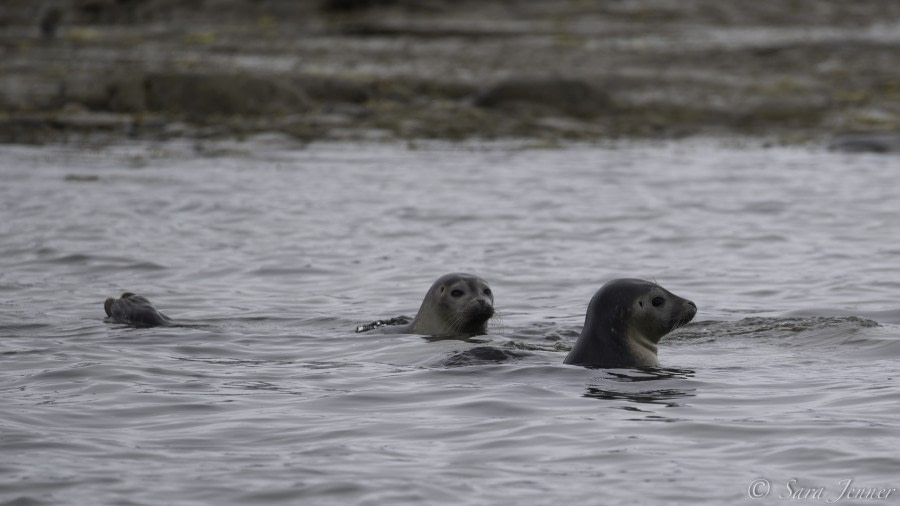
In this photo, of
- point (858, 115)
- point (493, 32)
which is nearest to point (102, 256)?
point (858, 115)

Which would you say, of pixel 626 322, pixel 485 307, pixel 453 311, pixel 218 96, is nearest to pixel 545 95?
pixel 218 96

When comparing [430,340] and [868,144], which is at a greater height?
[868,144]

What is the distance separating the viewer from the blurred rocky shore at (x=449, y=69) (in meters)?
26.3

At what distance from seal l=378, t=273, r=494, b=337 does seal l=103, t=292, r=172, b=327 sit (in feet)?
5.30

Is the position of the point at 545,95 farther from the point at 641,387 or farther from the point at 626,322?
the point at 641,387

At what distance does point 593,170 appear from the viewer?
2184cm

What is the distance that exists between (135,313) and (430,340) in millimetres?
2163

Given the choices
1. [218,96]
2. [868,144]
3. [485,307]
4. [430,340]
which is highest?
[218,96]

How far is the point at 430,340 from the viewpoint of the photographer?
10500 millimetres

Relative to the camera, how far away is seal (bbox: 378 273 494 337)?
1067 cm

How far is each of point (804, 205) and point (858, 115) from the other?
922 centimetres

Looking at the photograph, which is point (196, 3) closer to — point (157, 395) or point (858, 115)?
point (858, 115)

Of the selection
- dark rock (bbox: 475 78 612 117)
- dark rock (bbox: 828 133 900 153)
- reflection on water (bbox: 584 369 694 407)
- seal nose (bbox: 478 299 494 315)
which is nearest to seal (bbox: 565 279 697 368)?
reflection on water (bbox: 584 369 694 407)

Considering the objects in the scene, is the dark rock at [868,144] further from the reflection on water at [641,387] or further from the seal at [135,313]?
the reflection on water at [641,387]
